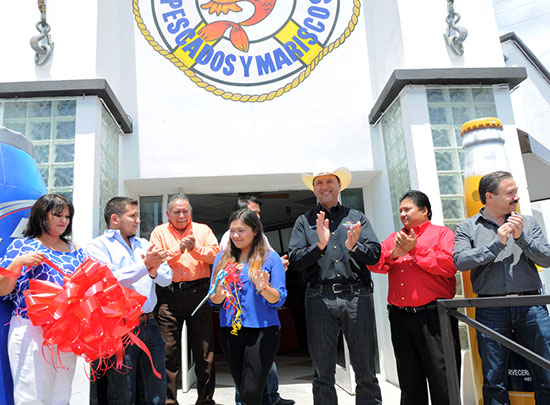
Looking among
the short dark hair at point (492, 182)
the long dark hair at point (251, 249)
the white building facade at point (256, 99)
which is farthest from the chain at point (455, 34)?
the long dark hair at point (251, 249)

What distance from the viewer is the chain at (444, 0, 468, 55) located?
439cm

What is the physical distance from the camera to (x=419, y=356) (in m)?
3.00

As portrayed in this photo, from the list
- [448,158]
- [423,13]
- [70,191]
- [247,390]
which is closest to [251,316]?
[247,390]

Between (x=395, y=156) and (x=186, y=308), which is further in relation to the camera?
(x=395, y=156)

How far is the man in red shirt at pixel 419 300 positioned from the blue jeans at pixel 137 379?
61.5 inches

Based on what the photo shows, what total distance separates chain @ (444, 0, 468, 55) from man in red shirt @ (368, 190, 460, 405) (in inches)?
83.9

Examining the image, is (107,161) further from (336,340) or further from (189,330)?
(336,340)

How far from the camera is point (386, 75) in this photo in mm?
4789

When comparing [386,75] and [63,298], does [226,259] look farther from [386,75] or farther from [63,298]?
[386,75]

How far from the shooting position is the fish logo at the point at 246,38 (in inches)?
198

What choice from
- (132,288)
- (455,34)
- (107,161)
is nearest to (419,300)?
(132,288)

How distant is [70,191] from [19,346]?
1981 millimetres

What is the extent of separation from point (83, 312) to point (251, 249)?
1.03 metres

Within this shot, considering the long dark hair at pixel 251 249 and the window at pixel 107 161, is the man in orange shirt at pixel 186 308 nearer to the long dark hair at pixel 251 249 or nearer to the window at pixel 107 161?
the long dark hair at pixel 251 249
